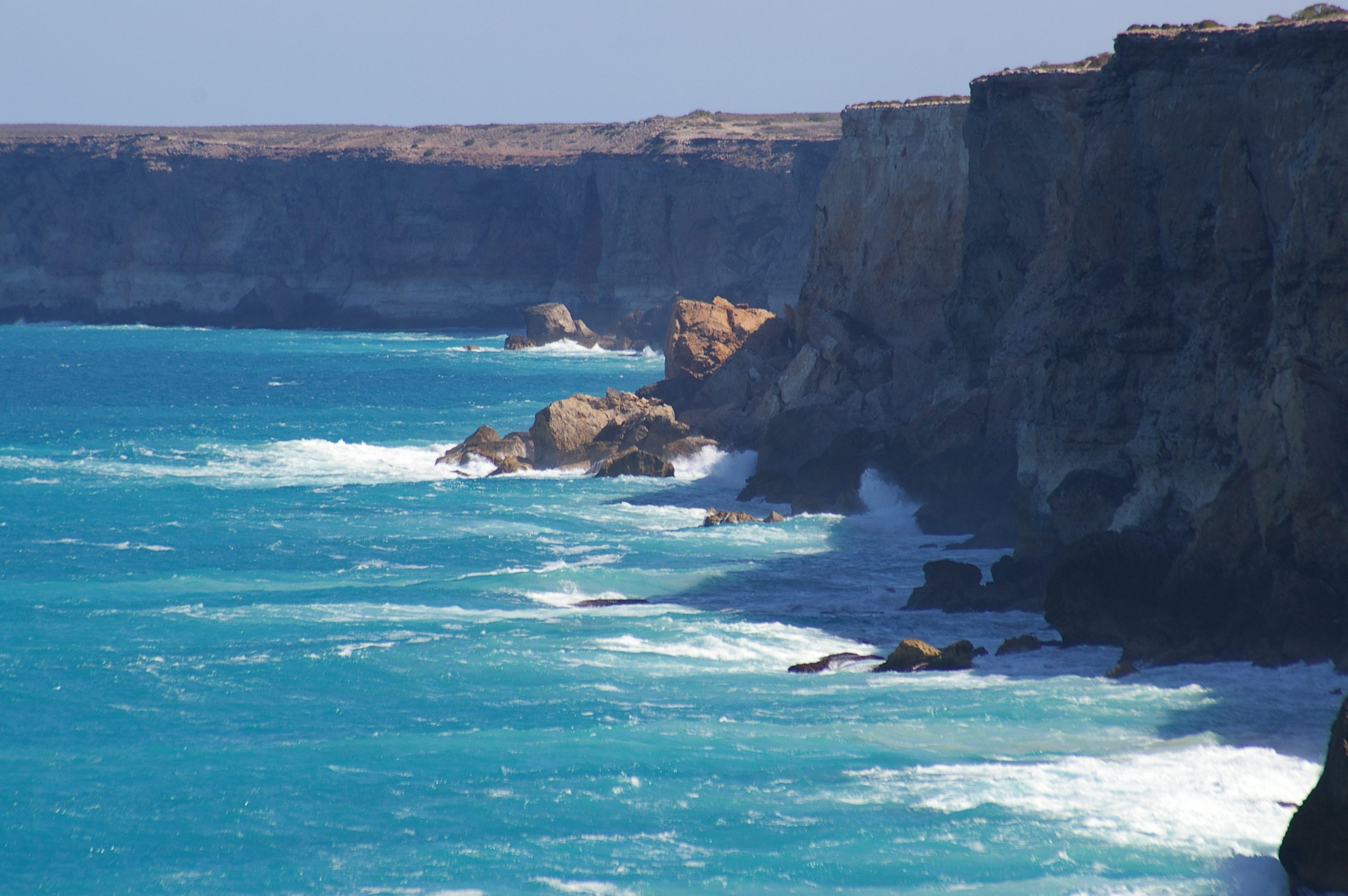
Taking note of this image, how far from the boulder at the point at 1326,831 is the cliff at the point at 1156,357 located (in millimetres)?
5571

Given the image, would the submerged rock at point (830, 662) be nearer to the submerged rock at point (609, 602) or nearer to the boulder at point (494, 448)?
the submerged rock at point (609, 602)

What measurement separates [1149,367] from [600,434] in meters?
18.7

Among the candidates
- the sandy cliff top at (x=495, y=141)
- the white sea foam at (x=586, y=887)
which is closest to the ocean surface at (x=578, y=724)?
the white sea foam at (x=586, y=887)

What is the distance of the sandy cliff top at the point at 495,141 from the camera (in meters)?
87.7

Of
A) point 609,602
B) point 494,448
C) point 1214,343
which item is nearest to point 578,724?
point 609,602

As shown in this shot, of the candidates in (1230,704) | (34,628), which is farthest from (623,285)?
(1230,704)

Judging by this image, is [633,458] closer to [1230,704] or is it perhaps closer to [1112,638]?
[1112,638]

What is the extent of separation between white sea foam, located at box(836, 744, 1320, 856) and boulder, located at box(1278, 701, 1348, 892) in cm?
69

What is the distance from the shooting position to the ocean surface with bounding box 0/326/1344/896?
12023mm

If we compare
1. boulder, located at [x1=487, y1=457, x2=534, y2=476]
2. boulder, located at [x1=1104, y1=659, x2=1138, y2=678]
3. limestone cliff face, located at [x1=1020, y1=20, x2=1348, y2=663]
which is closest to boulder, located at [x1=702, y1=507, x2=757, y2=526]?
limestone cliff face, located at [x1=1020, y1=20, x2=1348, y2=663]

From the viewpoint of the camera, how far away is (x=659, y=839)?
1241cm

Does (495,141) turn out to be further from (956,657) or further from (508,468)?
(956,657)

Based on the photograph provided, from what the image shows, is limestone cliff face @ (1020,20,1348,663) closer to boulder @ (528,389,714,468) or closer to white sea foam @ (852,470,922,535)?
white sea foam @ (852,470,922,535)

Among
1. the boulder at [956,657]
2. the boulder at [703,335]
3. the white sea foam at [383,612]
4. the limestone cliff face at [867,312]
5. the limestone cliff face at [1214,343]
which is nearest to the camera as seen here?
the limestone cliff face at [1214,343]
